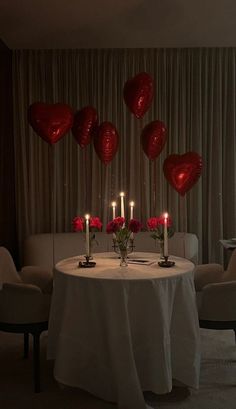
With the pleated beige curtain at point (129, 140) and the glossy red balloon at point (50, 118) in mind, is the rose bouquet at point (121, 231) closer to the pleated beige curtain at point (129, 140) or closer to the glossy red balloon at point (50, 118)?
the glossy red balloon at point (50, 118)

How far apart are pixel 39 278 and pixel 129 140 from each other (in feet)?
7.79

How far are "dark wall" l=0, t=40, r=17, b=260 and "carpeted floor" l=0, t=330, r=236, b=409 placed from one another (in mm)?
1722

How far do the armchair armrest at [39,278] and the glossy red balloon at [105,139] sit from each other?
1333 millimetres

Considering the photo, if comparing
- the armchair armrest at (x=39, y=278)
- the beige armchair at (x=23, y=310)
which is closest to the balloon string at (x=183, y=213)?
the armchair armrest at (x=39, y=278)

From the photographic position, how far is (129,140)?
538 cm

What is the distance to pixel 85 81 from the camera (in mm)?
5355

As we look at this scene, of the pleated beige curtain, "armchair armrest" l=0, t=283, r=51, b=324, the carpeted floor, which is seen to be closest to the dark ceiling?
the pleated beige curtain

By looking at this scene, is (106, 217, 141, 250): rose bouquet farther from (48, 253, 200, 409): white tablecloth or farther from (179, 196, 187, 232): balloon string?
(179, 196, 187, 232): balloon string

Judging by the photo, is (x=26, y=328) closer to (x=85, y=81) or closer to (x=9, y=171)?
(x=9, y=171)

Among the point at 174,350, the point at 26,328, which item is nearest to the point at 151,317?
the point at 174,350

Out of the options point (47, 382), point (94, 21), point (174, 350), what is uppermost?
point (94, 21)

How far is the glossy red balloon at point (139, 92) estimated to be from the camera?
4.02 m

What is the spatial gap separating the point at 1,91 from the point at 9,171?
2.89 feet

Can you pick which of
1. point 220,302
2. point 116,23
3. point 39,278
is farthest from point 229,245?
point 116,23
